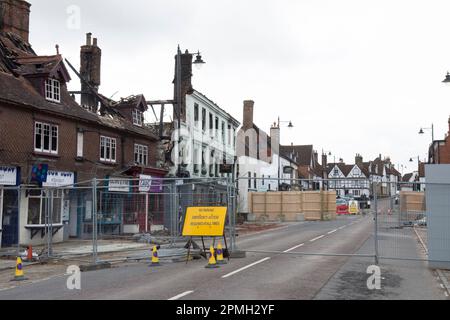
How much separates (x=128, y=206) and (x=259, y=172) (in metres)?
43.8

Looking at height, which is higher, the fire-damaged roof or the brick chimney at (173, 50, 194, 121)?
the brick chimney at (173, 50, 194, 121)

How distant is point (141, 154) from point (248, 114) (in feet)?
88.2

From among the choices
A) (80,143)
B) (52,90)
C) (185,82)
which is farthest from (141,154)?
(52,90)

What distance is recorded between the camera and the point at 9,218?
22.7 m

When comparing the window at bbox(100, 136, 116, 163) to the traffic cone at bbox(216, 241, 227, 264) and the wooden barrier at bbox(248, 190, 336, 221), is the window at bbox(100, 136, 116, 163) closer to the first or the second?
the traffic cone at bbox(216, 241, 227, 264)

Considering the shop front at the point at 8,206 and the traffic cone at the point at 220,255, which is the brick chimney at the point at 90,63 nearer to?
the shop front at the point at 8,206

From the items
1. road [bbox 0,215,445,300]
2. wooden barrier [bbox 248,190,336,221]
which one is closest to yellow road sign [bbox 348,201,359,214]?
wooden barrier [bbox 248,190,336,221]

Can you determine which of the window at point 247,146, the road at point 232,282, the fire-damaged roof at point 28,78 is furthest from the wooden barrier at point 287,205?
the road at point 232,282

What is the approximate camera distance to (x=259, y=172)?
6116 centimetres

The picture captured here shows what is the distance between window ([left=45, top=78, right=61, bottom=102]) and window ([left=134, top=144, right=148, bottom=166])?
7.49 metres

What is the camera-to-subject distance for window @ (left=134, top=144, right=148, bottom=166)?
3303cm
